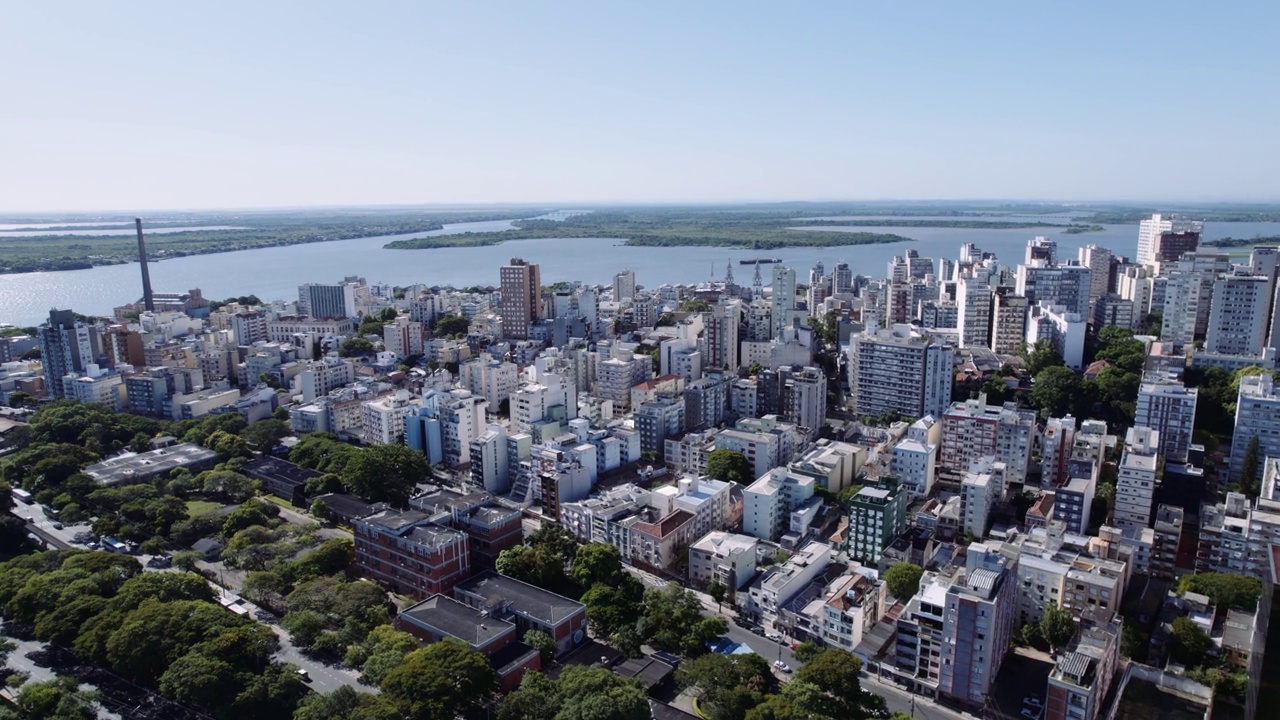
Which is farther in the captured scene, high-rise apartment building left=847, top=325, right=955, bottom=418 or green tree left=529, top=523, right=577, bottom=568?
high-rise apartment building left=847, top=325, right=955, bottom=418

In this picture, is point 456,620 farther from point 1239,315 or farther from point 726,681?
point 1239,315

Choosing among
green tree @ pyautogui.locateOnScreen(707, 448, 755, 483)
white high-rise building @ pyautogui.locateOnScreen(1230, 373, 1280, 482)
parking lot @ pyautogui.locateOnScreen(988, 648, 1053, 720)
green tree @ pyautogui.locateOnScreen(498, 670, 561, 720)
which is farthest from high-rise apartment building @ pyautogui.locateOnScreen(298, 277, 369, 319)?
white high-rise building @ pyautogui.locateOnScreen(1230, 373, 1280, 482)

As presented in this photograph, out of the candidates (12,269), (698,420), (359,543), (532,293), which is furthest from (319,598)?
(12,269)

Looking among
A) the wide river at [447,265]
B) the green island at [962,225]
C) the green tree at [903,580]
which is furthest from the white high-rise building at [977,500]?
the green island at [962,225]

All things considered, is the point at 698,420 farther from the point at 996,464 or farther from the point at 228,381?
the point at 228,381

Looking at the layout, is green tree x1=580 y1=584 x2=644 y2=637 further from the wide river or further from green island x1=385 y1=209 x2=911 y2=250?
green island x1=385 y1=209 x2=911 y2=250

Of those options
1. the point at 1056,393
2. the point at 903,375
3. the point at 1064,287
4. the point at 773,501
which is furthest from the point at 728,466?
the point at 1064,287

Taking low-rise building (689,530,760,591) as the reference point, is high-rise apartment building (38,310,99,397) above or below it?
above
